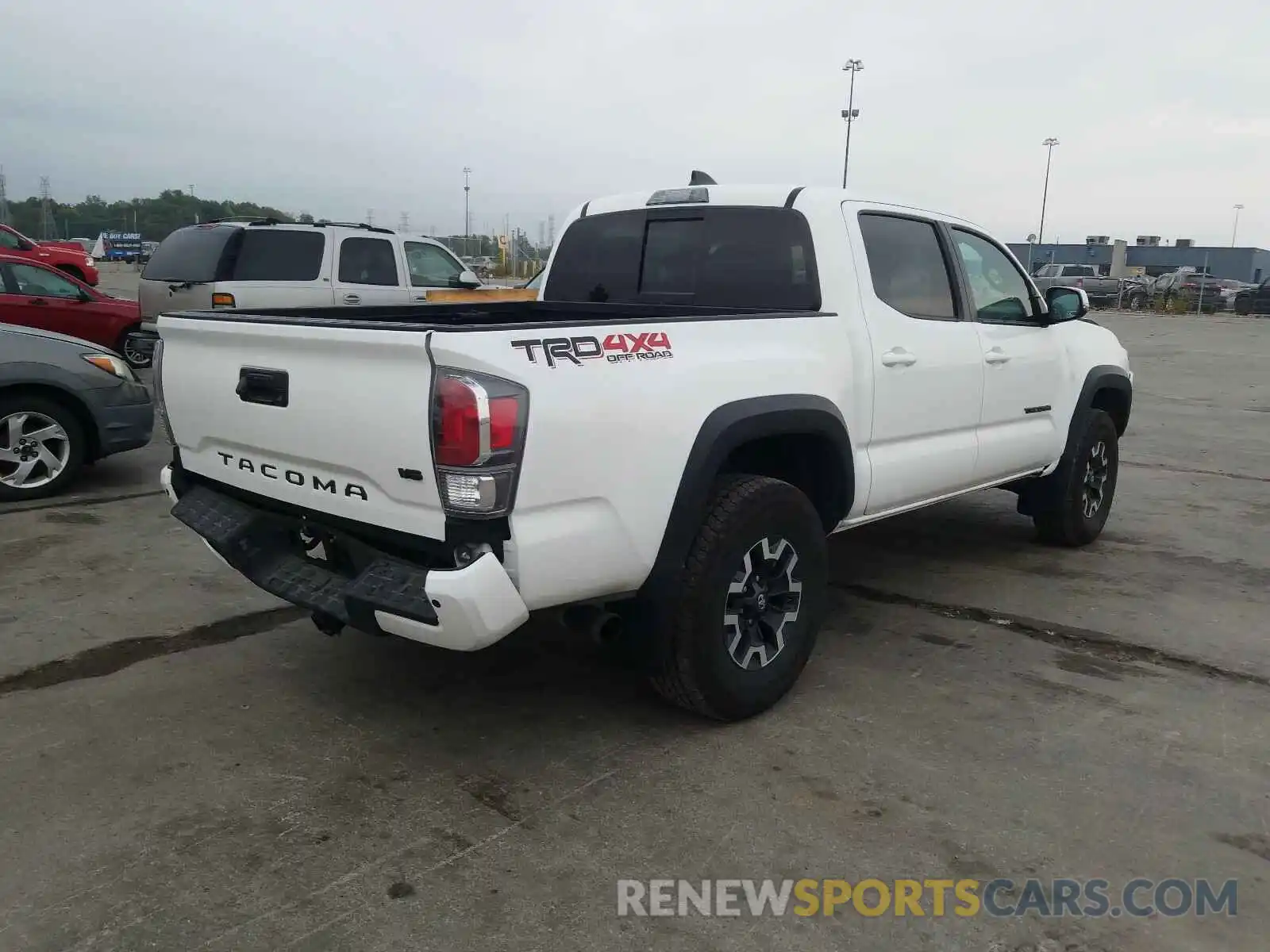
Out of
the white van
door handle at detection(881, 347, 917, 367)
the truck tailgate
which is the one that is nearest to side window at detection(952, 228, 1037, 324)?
door handle at detection(881, 347, 917, 367)

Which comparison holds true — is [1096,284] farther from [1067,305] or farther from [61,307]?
[1067,305]

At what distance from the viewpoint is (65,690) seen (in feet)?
12.7

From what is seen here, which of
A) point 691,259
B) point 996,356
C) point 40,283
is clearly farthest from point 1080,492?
point 40,283

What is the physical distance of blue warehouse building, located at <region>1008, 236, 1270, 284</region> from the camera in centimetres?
6638

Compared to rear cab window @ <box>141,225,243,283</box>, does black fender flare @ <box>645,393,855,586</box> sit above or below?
below

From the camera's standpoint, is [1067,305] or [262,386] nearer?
[262,386]

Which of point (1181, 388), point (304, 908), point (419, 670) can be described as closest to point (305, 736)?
point (419, 670)

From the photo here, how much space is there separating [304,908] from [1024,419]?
4.13 m

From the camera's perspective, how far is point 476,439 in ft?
9.00

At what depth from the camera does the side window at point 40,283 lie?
10414mm

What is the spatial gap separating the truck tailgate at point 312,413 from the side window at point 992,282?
313 cm

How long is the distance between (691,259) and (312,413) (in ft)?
6.60

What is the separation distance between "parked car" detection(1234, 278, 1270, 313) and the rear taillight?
1524 inches

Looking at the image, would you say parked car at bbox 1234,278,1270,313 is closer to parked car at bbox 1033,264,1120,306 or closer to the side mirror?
parked car at bbox 1033,264,1120,306
